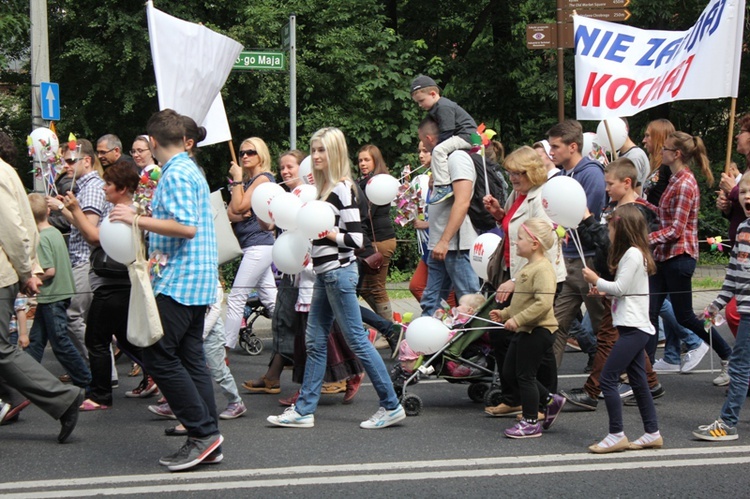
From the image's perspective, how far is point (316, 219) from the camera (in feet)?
20.0

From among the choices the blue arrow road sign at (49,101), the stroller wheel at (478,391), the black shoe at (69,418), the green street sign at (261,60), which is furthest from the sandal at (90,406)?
the blue arrow road sign at (49,101)

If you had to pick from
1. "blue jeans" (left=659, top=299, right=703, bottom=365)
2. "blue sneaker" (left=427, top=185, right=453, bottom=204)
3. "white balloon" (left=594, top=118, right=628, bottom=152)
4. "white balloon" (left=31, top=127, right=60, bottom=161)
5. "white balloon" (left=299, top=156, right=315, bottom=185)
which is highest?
"white balloon" (left=594, top=118, right=628, bottom=152)

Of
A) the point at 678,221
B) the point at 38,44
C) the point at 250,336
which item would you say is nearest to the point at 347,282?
the point at 678,221

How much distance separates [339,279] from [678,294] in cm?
286

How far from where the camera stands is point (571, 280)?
6852 mm

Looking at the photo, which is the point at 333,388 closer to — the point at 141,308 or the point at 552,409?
the point at 552,409

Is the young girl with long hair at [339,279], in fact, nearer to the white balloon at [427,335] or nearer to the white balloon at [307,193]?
the white balloon at [307,193]

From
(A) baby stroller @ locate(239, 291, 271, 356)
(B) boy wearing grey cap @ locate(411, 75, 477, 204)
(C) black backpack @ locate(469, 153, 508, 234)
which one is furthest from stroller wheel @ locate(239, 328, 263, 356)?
(C) black backpack @ locate(469, 153, 508, 234)

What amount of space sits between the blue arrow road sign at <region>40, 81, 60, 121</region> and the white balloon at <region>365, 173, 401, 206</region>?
523 cm

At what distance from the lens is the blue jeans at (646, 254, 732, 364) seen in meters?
7.38

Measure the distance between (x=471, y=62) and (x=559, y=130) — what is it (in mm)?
12824

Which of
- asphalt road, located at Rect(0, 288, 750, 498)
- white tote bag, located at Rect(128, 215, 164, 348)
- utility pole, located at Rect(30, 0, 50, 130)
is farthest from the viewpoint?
utility pole, located at Rect(30, 0, 50, 130)

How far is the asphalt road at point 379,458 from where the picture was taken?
510 cm

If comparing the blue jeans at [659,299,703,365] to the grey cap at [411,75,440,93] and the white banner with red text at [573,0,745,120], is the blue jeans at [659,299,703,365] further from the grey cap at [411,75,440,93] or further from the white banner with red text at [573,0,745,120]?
the grey cap at [411,75,440,93]
